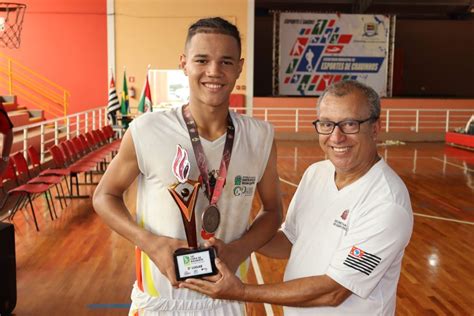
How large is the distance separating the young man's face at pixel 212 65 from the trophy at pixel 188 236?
21 centimetres

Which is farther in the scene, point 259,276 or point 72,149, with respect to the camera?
point 72,149

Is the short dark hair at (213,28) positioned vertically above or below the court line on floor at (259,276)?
above

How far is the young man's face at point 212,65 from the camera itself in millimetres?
1619

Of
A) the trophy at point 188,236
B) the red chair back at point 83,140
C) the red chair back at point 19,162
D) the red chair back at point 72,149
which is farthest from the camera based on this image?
the red chair back at point 83,140

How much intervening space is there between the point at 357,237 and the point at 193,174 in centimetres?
53

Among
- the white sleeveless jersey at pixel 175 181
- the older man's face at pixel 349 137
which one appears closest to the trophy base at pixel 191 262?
the white sleeveless jersey at pixel 175 181

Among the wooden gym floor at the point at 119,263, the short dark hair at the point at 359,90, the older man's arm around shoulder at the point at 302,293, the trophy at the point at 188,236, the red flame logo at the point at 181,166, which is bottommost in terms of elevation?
the wooden gym floor at the point at 119,263

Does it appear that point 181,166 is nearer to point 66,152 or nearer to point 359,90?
point 359,90

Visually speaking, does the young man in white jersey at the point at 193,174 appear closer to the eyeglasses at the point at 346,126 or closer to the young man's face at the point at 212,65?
the young man's face at the point at 212,65

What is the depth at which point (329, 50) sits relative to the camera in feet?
56.8

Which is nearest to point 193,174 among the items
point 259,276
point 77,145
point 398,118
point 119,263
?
point 259,276

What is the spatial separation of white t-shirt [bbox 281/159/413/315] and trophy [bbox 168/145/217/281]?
40 cm

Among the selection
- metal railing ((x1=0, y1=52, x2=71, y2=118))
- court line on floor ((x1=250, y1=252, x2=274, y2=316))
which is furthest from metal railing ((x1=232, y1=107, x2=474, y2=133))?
court line on floor ((x1=250, y1=252, x2=274, y2=316))

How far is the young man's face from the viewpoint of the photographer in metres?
1.62
